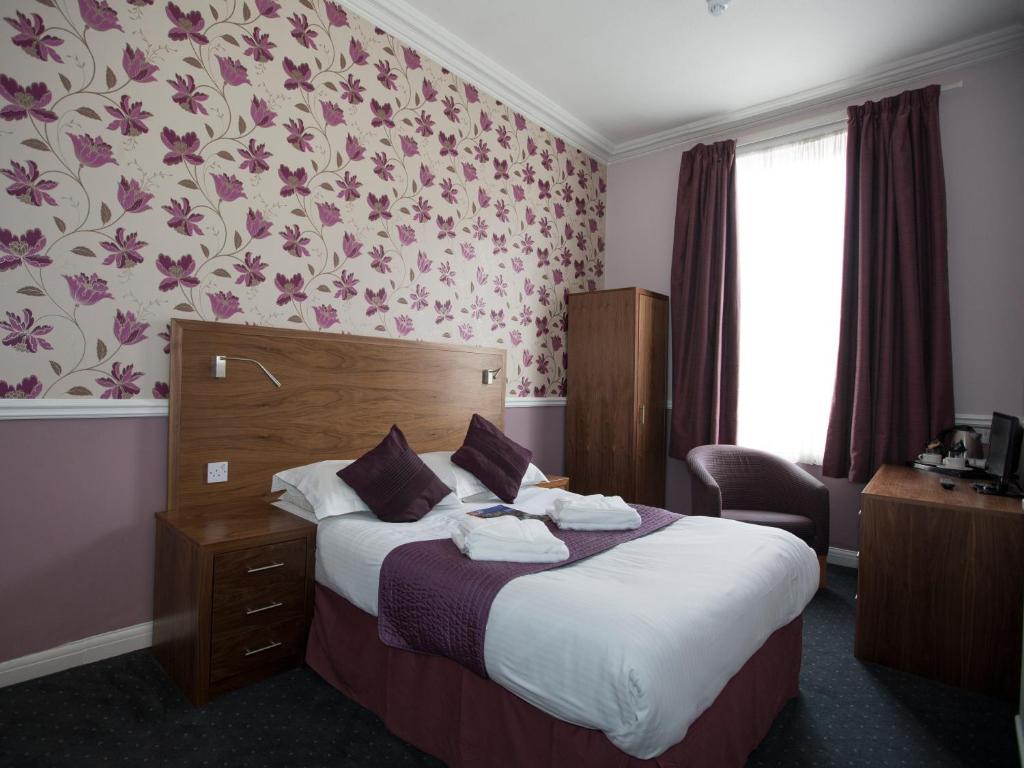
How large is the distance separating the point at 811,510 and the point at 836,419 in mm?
672

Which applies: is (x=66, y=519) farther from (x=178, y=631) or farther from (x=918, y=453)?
(x=918, y=453)

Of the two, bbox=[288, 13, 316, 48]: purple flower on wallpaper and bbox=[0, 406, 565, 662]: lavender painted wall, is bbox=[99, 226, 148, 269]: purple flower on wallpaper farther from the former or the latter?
bbox=[288, 13, 316, 48]: purple flower on wallpaper

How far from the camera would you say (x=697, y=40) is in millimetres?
3404

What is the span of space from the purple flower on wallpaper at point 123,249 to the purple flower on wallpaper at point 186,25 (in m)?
0.87

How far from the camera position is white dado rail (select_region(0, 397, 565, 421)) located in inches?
82.9

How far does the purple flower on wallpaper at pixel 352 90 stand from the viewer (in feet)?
9.99

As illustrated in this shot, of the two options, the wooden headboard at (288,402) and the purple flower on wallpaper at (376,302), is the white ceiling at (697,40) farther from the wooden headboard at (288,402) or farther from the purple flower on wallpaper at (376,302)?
the wooden headboard at (288,402)

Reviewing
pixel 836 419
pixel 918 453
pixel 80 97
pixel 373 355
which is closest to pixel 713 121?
pixel 836 419

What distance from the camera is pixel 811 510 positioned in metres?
3.46

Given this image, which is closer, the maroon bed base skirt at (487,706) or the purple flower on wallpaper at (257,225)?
the maroon bed base skirt at (487,706)

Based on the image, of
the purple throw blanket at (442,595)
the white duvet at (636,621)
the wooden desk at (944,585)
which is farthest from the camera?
the wooden desk at (944,585)

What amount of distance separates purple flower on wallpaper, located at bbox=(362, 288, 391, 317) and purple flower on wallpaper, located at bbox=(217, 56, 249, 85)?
113 cm

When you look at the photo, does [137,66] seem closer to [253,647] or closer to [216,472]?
[216,472]

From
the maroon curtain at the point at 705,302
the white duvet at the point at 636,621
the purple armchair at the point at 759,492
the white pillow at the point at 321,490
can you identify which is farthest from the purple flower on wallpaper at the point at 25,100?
the maroon curtain at the point at 705,302
